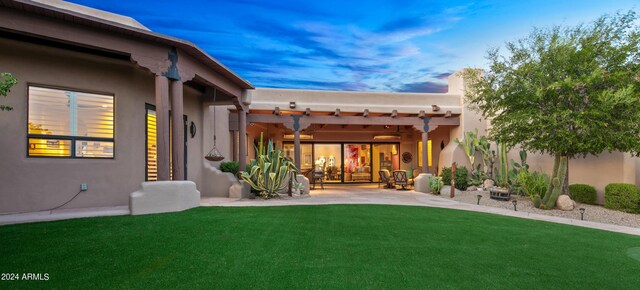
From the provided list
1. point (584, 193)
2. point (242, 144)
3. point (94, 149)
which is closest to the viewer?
point (94, 149)

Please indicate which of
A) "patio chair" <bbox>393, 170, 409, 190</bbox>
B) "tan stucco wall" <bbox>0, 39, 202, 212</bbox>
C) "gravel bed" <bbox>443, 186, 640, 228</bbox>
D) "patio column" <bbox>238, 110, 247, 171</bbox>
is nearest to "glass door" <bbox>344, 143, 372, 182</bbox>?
"patio chair" <bbox>393, 170, 409, 190</bbox>

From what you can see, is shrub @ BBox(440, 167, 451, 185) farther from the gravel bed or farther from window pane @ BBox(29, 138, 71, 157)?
window pane @ BBox(29, 138, 71, 157)

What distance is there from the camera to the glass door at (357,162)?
17.2 meters

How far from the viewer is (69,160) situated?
21.6 feet

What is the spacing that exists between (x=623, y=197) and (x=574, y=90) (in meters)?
2.81

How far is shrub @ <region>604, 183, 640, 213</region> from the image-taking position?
749 cm

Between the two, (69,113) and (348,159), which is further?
(348,159)

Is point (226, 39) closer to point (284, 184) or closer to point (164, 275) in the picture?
point (284, 184)

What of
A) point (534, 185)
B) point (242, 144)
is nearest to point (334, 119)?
point (242, 144)

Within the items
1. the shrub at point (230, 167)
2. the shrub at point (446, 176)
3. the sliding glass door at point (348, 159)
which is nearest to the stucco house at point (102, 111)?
the shrub at point (230, 167)

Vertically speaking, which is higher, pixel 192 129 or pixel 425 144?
pixel 192 129

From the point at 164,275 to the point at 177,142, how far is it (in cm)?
435

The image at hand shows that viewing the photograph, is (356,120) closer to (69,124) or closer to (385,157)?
(385,157)

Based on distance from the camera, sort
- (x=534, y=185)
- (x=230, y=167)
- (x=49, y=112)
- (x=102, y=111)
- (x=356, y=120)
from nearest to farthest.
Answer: (x=49, y=112) < (x=102, y=111) < (x=534, y=185) < (x=230, y=167) < (x=356, y=120)
